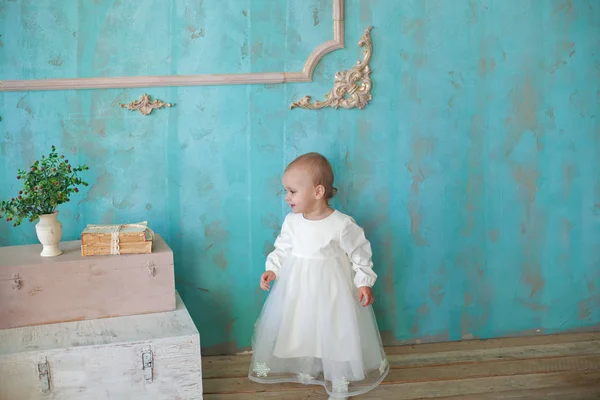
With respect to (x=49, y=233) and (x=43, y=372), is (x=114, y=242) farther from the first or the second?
(x=43, y=372)

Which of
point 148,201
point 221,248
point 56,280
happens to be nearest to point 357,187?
point 221,248

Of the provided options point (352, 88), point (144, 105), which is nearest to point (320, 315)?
point (352, 88)

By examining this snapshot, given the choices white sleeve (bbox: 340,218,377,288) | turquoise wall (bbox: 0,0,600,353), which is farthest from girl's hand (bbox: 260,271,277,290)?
white sleeve (bbox: 340,218,377,288)

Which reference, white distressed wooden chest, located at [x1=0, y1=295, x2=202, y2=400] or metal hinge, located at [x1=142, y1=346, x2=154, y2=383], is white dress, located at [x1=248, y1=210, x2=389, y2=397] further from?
metal hinge, located at [x1=142, y1=346, x2=154, y2=383]

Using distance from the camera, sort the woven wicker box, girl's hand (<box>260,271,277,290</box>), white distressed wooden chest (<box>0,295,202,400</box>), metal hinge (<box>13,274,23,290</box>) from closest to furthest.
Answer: white distressed wooden chest (<box>0,295,202,400</box>) < metal hinge (<box>13,274,23,290</box>) < the woven wicker box < girl's hand (<box>260,271,277,290</box>)

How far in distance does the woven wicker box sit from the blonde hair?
2.14 ft

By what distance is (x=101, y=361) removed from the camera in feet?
7.18

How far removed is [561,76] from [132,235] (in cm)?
209

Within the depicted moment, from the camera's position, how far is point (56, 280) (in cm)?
233

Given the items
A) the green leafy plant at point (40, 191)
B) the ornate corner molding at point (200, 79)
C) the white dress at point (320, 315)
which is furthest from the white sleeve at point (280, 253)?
the green leafy plant at point (40, 191)

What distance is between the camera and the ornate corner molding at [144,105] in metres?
2.66

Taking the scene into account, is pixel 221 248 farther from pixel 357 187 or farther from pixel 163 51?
pixel 163 51

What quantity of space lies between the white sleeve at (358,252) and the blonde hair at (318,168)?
0.54 ft

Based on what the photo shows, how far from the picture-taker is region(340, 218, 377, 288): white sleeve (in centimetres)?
259
